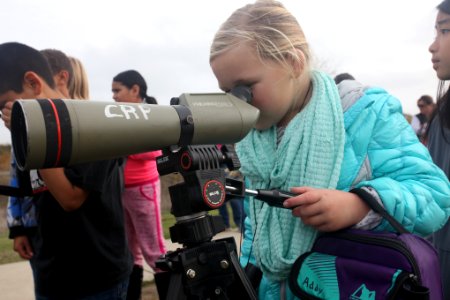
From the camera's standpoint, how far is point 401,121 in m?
1.10

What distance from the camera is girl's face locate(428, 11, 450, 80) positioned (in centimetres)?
146

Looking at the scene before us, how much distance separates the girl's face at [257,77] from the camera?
1119 mm

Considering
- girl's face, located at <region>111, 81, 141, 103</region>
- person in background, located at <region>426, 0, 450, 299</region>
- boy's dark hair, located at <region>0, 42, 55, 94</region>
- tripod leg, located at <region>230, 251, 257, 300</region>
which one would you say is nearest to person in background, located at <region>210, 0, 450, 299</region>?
tripod leg, located at <region>230, 251, 257, 300</region>

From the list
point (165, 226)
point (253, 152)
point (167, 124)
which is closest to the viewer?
point (167, 124)

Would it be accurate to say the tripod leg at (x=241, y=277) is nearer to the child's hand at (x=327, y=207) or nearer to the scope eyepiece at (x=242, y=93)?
the child's hand at (x=327, y=207)

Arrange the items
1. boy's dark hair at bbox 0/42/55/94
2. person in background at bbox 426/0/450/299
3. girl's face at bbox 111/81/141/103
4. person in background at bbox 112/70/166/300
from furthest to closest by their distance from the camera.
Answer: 1. girl's face at bbox 111/81/141/103
2. person in background at bbox 112/70/166/300
3. boy's dark hair at bbox 0/42/55/94
4. person in background at bbox 426/0/450/299

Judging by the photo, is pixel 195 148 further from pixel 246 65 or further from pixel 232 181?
pixel 246 65

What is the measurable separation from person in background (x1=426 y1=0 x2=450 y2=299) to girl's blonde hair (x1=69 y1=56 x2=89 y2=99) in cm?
171

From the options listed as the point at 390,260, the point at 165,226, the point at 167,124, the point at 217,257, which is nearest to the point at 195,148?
the point at 167,124

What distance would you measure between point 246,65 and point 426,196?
1.84 feet

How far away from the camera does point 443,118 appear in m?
1.55

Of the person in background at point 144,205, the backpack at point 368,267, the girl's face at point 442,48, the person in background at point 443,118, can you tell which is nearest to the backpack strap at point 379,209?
the backpack at point 368,267

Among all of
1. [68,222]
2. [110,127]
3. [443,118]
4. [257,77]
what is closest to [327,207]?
[257,77]

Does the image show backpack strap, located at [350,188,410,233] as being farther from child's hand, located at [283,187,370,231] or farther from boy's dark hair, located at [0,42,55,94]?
boy's dark hair, located at [0,42,55,94]
